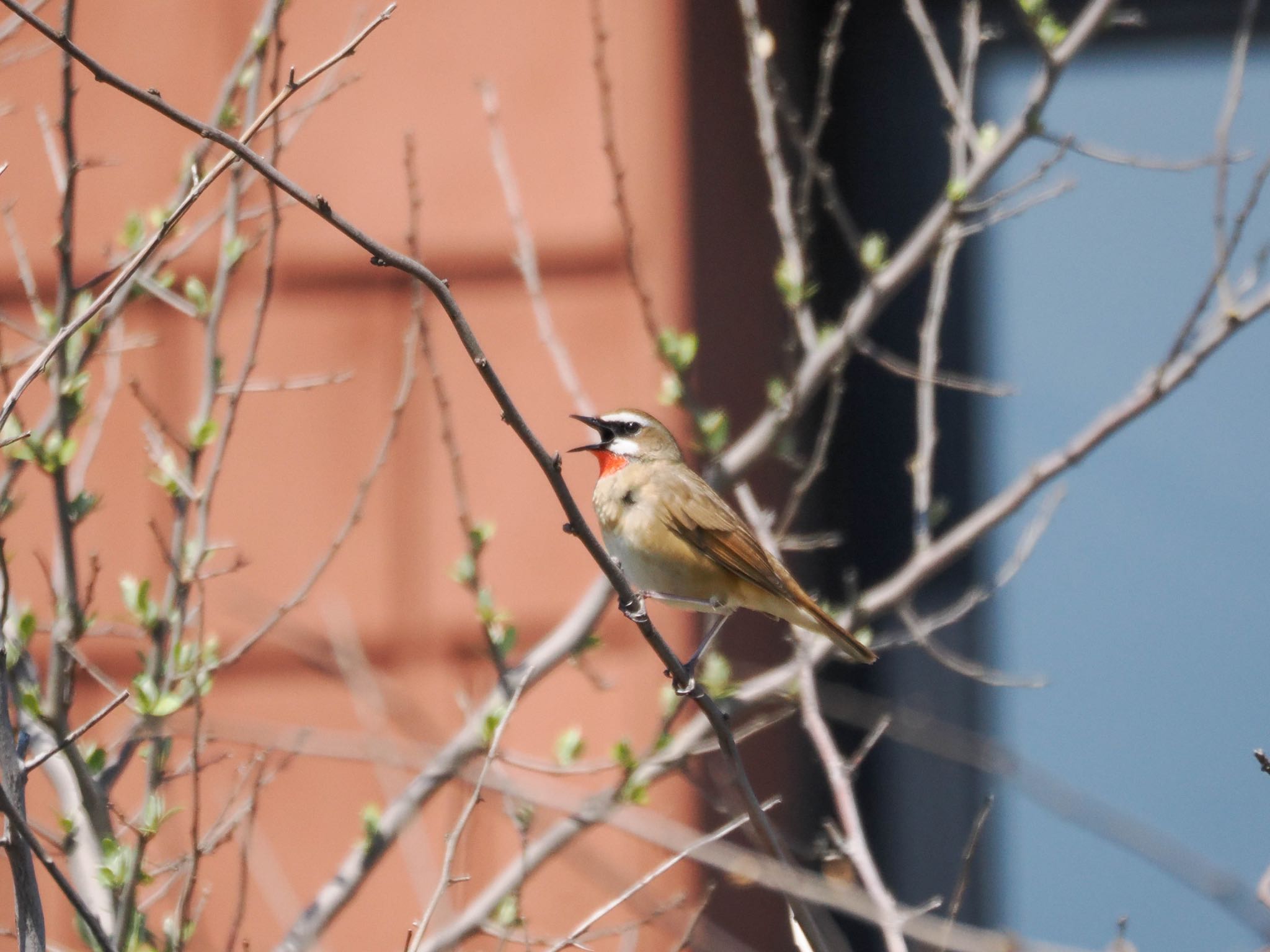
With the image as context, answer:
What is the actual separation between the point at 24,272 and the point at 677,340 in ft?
5.96

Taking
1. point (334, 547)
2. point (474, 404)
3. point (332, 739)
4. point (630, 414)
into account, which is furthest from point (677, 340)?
point (332, 739)

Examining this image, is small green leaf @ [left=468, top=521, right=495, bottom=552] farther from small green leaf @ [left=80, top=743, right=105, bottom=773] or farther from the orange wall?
the orange wall

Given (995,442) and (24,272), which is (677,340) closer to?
(24,272)

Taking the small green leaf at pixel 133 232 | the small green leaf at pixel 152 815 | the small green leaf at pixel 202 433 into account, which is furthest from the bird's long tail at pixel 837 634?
the small green leaf at pixel 133 232

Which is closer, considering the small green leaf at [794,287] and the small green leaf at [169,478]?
the small green leaf at [169,478]

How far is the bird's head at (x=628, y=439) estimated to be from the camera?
4.16 meters

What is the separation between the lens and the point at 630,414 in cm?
423

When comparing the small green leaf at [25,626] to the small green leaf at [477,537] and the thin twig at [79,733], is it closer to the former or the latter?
the thin twig at [79,733]

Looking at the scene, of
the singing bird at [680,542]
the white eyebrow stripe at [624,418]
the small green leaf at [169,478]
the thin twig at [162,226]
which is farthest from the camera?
the white eyebrow stripe at [624,418]

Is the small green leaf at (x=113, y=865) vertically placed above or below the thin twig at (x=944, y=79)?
below

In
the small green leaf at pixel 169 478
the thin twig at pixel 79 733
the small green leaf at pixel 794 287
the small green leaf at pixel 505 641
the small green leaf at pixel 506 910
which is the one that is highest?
the small green leaf at pixel 169 478

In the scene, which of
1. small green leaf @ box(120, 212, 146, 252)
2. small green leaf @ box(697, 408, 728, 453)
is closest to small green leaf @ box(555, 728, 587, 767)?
small green leaf @ box(697, 408, 728, 453)

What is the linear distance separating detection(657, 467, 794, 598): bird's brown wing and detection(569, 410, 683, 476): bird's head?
0.48 ft

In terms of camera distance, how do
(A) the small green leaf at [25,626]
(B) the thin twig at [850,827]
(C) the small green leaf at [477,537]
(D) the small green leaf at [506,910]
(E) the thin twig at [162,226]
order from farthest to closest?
1. (C) the small green leaf at [477,537]
2. (D) the small green leaf at [506,910]
3. (A) the small green leaf at [25,626]
4. (B) the thin twig at [850,827]
5. (E) the thin twig at [162,226]
